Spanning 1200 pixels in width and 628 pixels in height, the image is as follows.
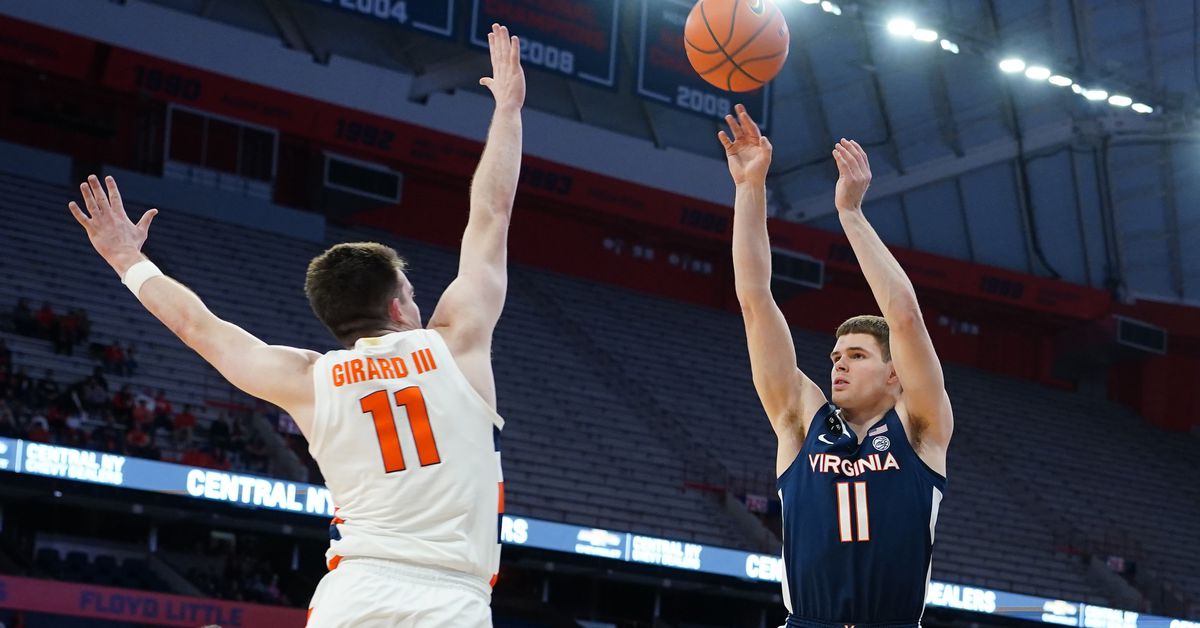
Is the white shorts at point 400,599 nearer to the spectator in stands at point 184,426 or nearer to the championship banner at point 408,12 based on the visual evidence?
the spectator in stands at point 184,426

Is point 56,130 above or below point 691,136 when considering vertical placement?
below

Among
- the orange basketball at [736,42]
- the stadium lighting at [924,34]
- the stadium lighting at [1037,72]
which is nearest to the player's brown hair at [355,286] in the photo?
the orange basketball at [736,42]

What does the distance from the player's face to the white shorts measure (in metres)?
1.96

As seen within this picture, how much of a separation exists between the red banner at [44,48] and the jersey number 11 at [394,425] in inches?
906

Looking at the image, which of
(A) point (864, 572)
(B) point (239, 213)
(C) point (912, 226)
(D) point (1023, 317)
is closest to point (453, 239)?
(B) point (239, 213)

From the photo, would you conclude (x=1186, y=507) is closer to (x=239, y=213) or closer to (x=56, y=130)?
(x=239, y=213)

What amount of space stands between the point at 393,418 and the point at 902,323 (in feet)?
6.78

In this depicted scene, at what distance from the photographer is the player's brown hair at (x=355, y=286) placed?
4.12m

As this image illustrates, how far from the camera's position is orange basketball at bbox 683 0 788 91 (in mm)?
8617

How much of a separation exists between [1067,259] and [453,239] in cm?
1529

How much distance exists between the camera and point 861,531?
529cm

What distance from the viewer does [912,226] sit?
34.6 metres

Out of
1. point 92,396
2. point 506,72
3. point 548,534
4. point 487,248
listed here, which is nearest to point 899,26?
point 548,534

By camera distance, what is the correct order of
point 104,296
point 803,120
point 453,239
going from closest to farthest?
point 104,296
point 453,239
point 803,120
